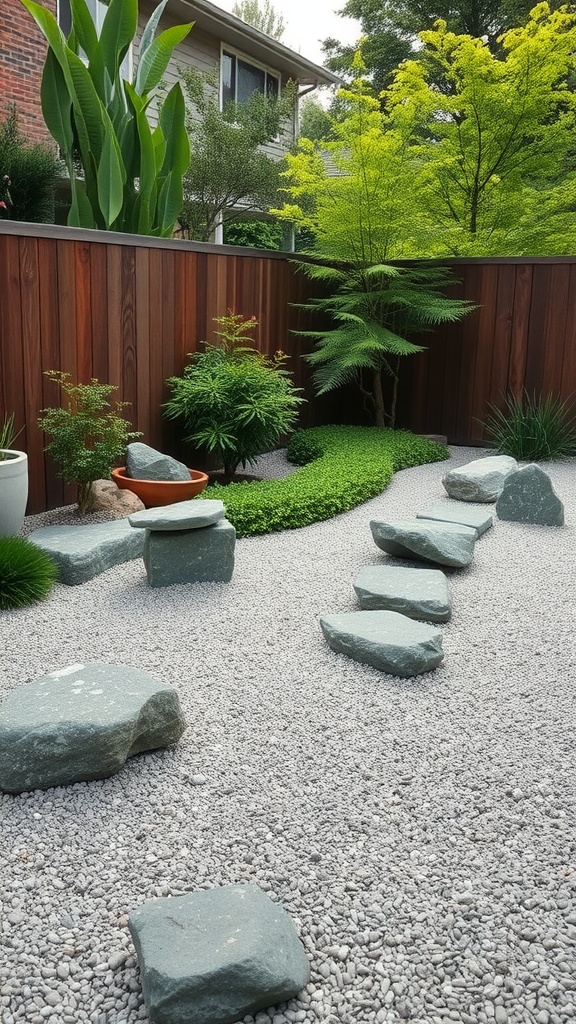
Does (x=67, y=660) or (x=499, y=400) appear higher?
(x=499, y=400)

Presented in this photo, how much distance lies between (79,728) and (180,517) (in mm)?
1581

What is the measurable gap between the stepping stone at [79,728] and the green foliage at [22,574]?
1115mm

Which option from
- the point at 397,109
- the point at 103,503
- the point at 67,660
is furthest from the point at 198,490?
Answer: the point at 397,109

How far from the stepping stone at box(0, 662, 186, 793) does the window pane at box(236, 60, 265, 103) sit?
13282 millimetres

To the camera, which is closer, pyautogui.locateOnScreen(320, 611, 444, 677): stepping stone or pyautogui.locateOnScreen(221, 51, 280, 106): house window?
pyautogui.locateOnScreen(320, 611, 444, 677): stepping stone

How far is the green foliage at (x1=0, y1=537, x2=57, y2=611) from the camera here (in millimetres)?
3424

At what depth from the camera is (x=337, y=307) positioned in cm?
768

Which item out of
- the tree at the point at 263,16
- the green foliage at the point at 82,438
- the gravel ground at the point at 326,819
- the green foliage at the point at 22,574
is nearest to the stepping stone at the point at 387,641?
the gravel ground at the point at 326,819

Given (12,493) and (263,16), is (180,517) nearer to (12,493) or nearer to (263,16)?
(12,493)

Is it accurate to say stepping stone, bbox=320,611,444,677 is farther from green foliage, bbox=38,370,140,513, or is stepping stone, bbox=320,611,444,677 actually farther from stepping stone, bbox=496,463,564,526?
stepping stone, bbox=496,463,564,526

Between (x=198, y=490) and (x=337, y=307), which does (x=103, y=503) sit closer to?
(x=198, y=490)

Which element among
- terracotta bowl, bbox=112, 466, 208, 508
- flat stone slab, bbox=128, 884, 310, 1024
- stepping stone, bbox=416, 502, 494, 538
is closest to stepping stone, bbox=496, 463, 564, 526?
stepping stone, bbox=416, 502, 494, 538

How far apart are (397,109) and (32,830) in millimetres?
7300

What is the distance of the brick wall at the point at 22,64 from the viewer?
376 inches
